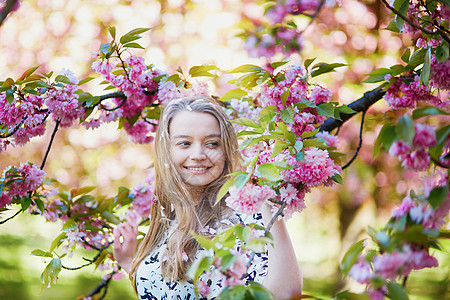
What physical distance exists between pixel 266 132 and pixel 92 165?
5.17m

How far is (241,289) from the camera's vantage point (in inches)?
35.6

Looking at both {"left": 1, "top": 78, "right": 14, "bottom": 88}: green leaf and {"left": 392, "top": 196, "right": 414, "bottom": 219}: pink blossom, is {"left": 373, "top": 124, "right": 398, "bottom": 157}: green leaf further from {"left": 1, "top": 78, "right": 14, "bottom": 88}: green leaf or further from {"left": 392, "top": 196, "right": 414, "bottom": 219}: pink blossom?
{"left": 1, "top": 78, "right": 14, "bottom": 88}: green leaf

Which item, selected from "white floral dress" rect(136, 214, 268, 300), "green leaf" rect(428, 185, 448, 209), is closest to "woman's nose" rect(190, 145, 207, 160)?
"white floral dress" rect(136, 214, 268, 300)

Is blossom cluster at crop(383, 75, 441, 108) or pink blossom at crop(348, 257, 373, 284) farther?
blossom cluster at crop(383, 75, 441, 108)

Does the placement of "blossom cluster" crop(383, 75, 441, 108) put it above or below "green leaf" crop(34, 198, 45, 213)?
above

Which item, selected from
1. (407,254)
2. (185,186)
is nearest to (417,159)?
(407,254)

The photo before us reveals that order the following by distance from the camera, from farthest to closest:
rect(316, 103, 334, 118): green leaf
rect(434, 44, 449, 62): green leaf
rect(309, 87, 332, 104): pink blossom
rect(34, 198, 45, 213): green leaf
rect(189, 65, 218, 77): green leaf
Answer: rect(34, 198, 45, 213): green leaf
rect(189, 65, 218, 77): green leaf
rect(309, 87, 332, 104): pink blossom
rect(316, 103, 334, 118): green leaf
rect(434, 44, 449, 62): green leaf

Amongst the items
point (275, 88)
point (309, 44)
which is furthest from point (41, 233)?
point (275, 88)

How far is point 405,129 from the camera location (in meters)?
0.83

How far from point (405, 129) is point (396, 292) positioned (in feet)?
1.02

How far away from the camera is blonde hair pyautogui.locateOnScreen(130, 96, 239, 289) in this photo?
1.69 metres

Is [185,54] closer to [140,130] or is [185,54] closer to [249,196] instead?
[140,130]

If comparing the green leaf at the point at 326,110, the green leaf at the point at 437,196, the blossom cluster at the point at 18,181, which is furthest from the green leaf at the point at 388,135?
the blossom cluster at the point at 18,181

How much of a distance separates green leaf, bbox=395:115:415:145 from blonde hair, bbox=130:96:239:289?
0.86 metres
